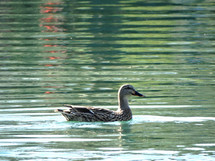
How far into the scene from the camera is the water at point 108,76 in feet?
37.1

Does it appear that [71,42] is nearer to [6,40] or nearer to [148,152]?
[6,40]

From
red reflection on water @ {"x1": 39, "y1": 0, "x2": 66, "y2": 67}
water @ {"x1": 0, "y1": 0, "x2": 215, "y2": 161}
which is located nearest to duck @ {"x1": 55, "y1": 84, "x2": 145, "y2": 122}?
water @ {"x1": 0, "y1": 0, "x2": 215, "y2": 161}

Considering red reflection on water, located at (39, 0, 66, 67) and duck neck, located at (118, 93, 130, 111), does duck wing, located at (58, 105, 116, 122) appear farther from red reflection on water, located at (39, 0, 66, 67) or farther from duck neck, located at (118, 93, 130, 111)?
red reflection on water, located at (39, 0, 66, 67)

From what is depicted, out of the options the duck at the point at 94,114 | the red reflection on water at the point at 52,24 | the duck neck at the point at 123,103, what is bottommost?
the duck at the point at 94,114

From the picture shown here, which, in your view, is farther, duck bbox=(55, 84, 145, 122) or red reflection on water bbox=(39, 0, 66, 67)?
red reflection on water bbox=(39, 0, 66, 67)

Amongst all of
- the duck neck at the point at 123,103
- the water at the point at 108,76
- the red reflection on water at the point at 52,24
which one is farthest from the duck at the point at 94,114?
the red reflection on water at the point at 52,24

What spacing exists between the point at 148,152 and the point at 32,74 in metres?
6.88

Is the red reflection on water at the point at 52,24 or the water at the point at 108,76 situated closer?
the water at the point at 108,76

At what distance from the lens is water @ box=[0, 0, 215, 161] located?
445 inches

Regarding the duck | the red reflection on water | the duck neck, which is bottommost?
the duck

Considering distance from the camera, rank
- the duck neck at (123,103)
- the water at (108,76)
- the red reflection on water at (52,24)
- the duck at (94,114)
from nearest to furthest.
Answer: the water at (108,76) → the duck at (94,114) → the duck neck at (123,103) → the red reflection on water at (52,24)

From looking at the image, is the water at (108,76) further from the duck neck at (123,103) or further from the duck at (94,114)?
the duck neck at (123,103)

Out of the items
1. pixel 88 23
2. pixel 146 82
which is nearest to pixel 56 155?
pixel 146 82

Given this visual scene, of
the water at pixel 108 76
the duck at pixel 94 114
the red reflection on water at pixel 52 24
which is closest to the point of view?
the water at pixel 108 76
